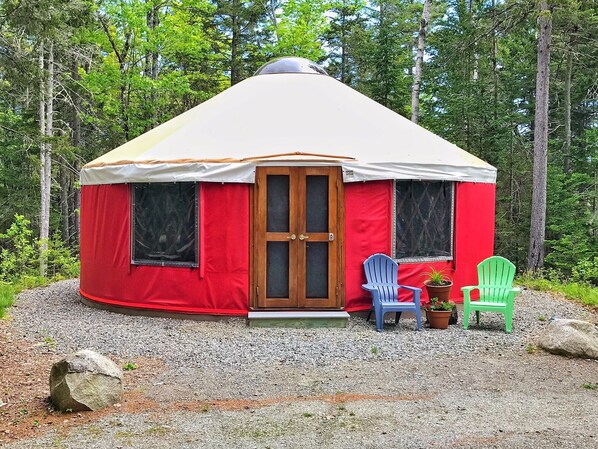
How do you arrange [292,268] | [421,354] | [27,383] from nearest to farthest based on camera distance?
[27,383]
[421,354]
[292,268]

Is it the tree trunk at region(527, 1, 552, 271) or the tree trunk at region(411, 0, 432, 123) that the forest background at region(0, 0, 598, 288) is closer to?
the tree trunk at region(411, 0, 432, 123)

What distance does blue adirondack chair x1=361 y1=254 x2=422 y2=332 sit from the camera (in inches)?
236

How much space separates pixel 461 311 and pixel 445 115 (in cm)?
1034

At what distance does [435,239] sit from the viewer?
697 centimetres

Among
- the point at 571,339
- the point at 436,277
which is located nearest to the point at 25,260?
the point at 436,277

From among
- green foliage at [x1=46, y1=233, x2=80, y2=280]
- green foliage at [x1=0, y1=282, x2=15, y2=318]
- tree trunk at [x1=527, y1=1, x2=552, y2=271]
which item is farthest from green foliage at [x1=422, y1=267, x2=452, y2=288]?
green foliage at [x1=46, y1=233, x2=80, y2=280]

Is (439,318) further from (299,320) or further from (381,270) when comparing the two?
(299,320)

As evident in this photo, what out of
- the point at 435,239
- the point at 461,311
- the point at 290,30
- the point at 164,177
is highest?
the point at 290,30

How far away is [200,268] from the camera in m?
6.48

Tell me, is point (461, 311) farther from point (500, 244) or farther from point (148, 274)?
point (500, 244)

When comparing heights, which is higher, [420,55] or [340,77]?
[340,77]

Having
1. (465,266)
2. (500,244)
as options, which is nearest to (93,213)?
(465,266)

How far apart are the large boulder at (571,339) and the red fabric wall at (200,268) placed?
3.06 meters

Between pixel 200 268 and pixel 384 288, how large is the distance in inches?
79.7
